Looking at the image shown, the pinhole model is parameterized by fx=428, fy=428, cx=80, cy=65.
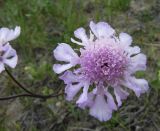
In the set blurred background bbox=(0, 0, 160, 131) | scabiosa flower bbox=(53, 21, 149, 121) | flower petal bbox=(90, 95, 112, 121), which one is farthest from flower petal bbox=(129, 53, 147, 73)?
blurred background bbox=(0, 0, 160, 131)

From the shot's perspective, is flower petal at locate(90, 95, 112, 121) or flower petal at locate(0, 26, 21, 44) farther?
flower petal at locate(0, 26, 21, 44)

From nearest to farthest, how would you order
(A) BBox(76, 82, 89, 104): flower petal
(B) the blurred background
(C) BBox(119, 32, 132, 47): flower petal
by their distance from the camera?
(A) BBox(76, 82, 89, 104): flower petal < (C) BBox(119, 32, 132, 47): flower petal < (B) the blurred background

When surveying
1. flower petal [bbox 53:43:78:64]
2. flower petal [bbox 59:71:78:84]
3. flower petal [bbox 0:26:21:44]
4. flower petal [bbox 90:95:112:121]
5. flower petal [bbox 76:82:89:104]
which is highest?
flower petal [bbox 0:26:21:44]

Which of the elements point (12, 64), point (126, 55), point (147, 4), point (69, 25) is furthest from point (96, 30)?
point (147, 4)

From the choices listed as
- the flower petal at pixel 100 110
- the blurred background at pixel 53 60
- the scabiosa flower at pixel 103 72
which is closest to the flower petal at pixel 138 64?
the scabiosa flower at pixel 103 72

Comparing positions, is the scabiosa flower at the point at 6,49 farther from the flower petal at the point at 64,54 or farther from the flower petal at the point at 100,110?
the flower petal at the point at 100,110

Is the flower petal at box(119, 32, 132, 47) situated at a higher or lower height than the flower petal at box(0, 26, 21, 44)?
lower

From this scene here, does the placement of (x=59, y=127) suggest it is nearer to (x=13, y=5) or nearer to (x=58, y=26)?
(x=58, y=26)

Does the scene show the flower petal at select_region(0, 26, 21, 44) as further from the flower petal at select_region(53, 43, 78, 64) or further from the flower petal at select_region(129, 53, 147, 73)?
the flower petal at select_region(129, 53, 147, 73)
